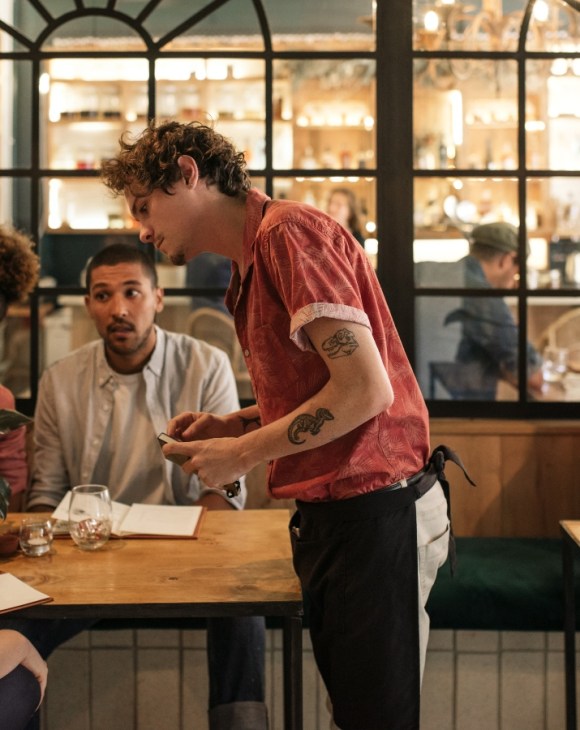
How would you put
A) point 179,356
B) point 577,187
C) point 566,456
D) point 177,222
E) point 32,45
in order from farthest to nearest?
point 577,187
point 32,45
point 566,456
point 179,356
point 177,222

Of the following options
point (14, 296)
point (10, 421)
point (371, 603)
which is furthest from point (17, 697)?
point (14, 296)

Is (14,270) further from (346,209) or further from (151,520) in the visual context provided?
(346,209)

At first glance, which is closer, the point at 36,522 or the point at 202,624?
the point at 36,522

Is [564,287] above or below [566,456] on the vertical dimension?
above

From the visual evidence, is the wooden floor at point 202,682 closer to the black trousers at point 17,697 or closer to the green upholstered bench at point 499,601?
the green upholstered bench at point 499,601

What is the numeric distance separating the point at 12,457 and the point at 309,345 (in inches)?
51.3

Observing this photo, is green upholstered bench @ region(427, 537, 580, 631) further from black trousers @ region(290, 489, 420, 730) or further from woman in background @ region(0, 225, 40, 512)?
woman in background @ region(0, 225, 40, 512)

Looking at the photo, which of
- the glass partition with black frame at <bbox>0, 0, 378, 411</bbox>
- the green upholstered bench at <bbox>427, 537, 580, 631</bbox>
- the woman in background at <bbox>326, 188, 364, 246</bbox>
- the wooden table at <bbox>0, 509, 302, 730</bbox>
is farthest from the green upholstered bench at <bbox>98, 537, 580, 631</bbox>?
the woman in background at <bbox>326, 188, 364, 246</bbox>

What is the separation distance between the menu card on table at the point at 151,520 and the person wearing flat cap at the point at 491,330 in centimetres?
143

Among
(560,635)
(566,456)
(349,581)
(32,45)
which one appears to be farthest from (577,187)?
(349,581)

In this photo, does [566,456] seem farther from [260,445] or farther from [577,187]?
[260,445]

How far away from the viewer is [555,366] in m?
3.12

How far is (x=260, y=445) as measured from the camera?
4.65 ft

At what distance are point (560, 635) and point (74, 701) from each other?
4.63ft
